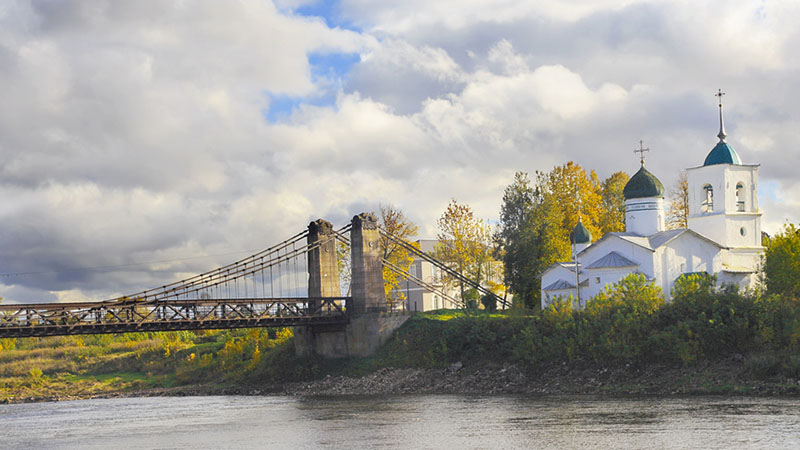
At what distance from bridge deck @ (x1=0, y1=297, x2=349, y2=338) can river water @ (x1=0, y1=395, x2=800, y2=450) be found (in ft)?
14.6

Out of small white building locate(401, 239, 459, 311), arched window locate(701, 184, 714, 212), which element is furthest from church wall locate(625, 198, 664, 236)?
small white building locate(401, 239, 459, 311)

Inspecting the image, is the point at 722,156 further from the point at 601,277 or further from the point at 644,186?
the point at 601,277

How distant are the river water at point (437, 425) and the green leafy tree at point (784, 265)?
16467 millimetres

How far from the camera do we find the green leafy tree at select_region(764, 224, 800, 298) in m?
48.6

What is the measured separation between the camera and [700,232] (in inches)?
2178

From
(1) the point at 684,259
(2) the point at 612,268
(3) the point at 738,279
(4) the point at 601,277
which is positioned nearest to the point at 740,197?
(3) the point at 738,279

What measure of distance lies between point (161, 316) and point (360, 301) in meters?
12.7

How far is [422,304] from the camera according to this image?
8712 centimetres

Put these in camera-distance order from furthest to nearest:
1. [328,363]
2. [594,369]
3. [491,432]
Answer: [328,363] → [594,369] → [491,432]

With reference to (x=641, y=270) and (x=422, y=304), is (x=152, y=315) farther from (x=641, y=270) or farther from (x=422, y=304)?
(x=422, y=304)

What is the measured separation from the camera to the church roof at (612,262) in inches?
1998

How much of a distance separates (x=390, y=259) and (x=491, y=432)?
3696cm

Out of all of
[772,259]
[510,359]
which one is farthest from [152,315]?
[772,259]

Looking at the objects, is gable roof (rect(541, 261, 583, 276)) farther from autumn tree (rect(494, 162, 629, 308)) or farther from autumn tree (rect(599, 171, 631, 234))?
autumn tree (rect(599, 171, 631, 234))
